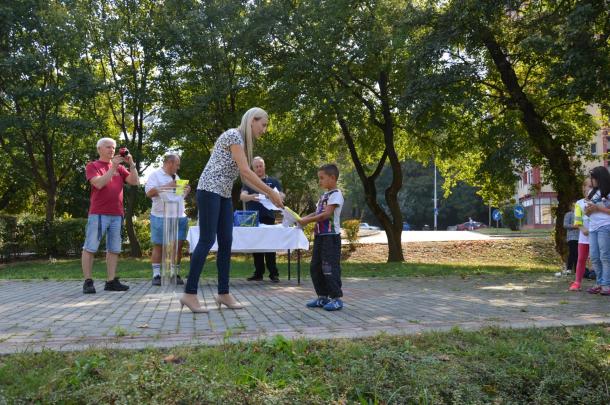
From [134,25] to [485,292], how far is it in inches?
735

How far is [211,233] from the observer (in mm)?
5387

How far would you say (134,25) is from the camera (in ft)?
70.7

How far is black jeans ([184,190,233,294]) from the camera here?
5.37 m

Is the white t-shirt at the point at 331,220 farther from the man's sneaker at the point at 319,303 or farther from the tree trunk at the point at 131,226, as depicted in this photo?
the tree trunk at the point at 131,226

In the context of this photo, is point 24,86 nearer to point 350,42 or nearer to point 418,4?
point 350,42

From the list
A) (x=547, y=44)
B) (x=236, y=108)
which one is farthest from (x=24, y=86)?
(x=547, y=44)

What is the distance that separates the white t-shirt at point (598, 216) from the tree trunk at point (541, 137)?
7.47 metres

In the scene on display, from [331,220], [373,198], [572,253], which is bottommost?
[572,253]

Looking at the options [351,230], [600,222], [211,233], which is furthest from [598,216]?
[351,230]

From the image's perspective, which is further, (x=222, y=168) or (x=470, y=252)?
(x=470, y=252)

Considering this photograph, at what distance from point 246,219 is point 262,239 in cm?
43

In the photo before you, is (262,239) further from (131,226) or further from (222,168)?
(131,226)

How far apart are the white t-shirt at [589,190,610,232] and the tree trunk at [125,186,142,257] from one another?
1824cm

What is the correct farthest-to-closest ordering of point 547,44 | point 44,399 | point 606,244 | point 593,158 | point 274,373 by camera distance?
point 593,158
point 547,44
point 606,244
point 274,373
point 44,399
